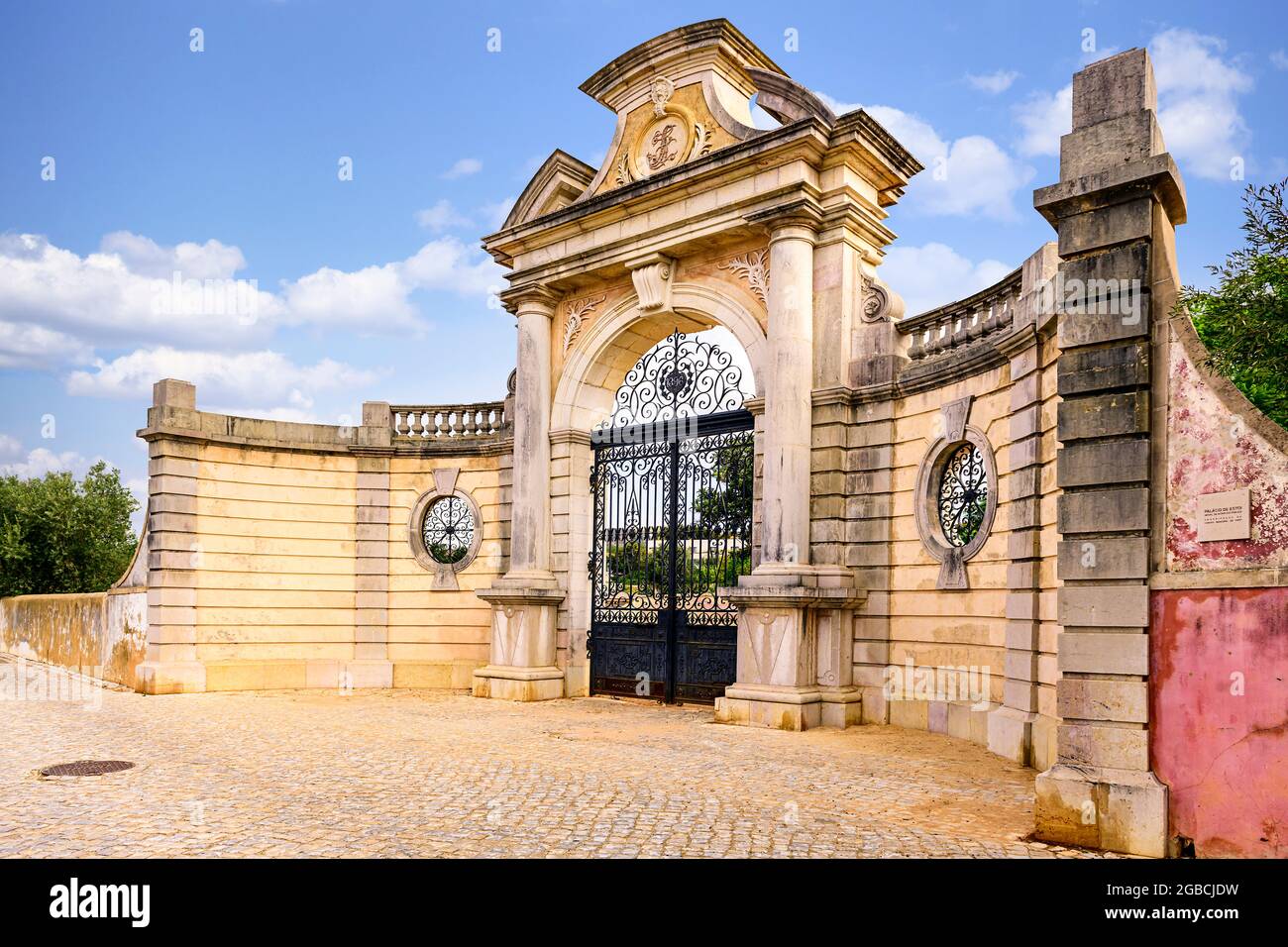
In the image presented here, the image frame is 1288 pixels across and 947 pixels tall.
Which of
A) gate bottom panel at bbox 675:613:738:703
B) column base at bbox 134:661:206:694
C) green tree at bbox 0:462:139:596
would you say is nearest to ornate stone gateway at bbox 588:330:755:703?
gate bottom panel at bbox 675:613:738:703

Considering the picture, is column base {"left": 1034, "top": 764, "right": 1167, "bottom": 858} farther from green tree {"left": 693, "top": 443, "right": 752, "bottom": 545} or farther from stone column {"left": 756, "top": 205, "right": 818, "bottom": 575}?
green tree {"left": 693, "top": 443, "right": 752, "bottom": 545}

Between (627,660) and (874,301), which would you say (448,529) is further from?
(874,301)

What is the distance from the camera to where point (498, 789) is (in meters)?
7.75

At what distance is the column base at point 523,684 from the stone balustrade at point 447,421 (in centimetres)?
410

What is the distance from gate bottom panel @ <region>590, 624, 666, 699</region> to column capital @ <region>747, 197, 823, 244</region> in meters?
5.48

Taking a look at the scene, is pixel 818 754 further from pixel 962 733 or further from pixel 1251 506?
pixel 1251 506

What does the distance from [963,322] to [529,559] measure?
22.2ft

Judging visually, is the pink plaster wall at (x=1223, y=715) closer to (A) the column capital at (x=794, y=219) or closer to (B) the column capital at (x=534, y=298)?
(A) the column capital at (x=794, y=219)

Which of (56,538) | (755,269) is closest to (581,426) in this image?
(755,269)

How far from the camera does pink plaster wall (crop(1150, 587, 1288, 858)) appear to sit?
5465 mm

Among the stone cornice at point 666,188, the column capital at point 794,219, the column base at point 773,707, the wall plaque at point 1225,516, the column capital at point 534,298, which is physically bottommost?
the column base at point 773,707

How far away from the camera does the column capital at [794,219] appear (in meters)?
12.0

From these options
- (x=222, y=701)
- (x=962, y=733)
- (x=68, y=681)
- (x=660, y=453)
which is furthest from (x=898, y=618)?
(x=68, y=681)

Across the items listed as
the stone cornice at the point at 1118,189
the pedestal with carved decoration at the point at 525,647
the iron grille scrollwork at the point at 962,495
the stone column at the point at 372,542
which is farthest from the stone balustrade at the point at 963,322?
the stone column at the point at 372,542
